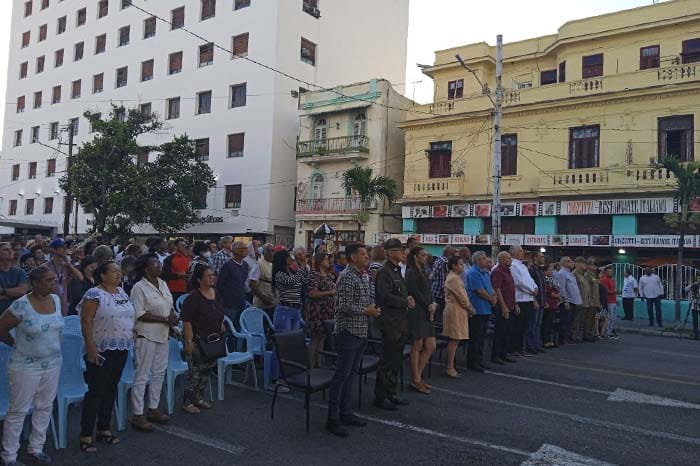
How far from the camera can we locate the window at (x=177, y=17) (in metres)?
34.5

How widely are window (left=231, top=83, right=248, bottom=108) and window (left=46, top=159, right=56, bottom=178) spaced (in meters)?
18.6

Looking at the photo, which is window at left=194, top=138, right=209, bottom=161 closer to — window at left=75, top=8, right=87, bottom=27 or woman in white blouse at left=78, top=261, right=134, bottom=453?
window at left=75, top=8, right=87, bottom=27

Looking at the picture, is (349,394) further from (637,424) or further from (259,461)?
(637,424)

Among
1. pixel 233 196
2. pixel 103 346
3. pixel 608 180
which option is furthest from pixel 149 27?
pixel 103 346

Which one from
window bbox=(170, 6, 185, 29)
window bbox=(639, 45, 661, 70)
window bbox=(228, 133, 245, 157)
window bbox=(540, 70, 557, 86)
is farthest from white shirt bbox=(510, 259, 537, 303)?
window bbox=(170, 6, 185, 29)

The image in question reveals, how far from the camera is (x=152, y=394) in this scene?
5.59m

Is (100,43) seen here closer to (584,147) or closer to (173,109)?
(173,109)

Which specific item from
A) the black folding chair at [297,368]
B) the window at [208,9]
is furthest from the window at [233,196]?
the black folding chair at [297,368]

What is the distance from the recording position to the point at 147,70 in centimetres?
3634

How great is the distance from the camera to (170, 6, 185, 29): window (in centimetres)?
3453

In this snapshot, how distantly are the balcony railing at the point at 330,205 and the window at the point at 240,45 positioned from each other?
905 centimetres

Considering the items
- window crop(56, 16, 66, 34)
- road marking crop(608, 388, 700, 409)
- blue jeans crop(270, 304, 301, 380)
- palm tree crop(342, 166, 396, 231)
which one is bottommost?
road marking crop(608, 388, 700, 409)

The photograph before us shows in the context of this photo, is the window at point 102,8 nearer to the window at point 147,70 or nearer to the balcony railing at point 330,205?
the window at point 147,70

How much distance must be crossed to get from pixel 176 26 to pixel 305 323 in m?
31.7
